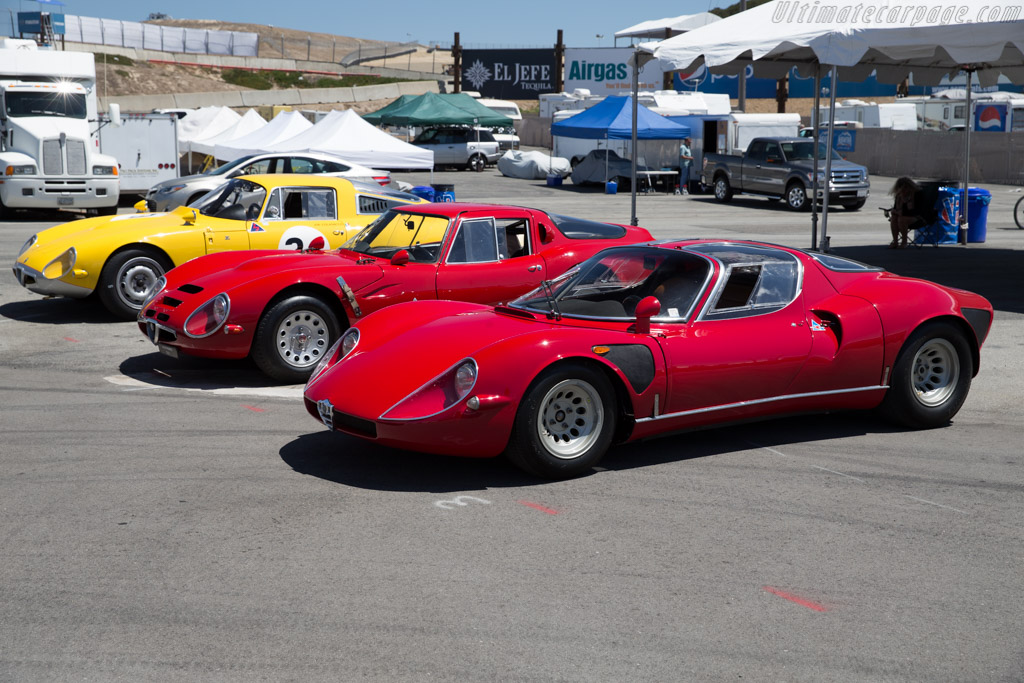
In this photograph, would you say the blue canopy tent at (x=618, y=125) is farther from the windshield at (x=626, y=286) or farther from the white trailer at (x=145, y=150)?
the windshield at (x=626, y=286)

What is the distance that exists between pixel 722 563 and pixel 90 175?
19.9 meters

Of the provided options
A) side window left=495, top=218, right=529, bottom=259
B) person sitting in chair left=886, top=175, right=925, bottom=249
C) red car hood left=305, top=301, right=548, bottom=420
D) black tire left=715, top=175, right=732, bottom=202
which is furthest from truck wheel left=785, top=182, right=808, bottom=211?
red car hood left=305, top=301, right=548, bottom=420

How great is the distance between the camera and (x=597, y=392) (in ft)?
19.2

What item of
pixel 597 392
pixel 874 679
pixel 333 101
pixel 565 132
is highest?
pixel 333 101

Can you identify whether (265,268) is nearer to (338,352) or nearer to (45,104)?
(338,352)

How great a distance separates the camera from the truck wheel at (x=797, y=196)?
88.6ft

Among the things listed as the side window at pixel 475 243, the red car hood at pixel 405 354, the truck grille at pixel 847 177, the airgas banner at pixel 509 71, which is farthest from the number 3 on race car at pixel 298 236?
the airgas banner at pixel 509 71

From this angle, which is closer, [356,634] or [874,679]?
[874,679]

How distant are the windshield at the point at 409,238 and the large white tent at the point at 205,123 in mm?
26582

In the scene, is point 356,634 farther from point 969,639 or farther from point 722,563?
point 969,639

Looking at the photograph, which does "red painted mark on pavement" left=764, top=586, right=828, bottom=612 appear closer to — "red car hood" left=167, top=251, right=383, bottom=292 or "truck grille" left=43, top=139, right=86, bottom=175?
"red car hood" left=167, top=251, right=383, bottom=292

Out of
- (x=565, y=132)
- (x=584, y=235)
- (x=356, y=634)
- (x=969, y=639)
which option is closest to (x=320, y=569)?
(x=356, y=634)

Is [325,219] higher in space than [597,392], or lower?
higher

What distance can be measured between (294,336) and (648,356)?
3356mm
